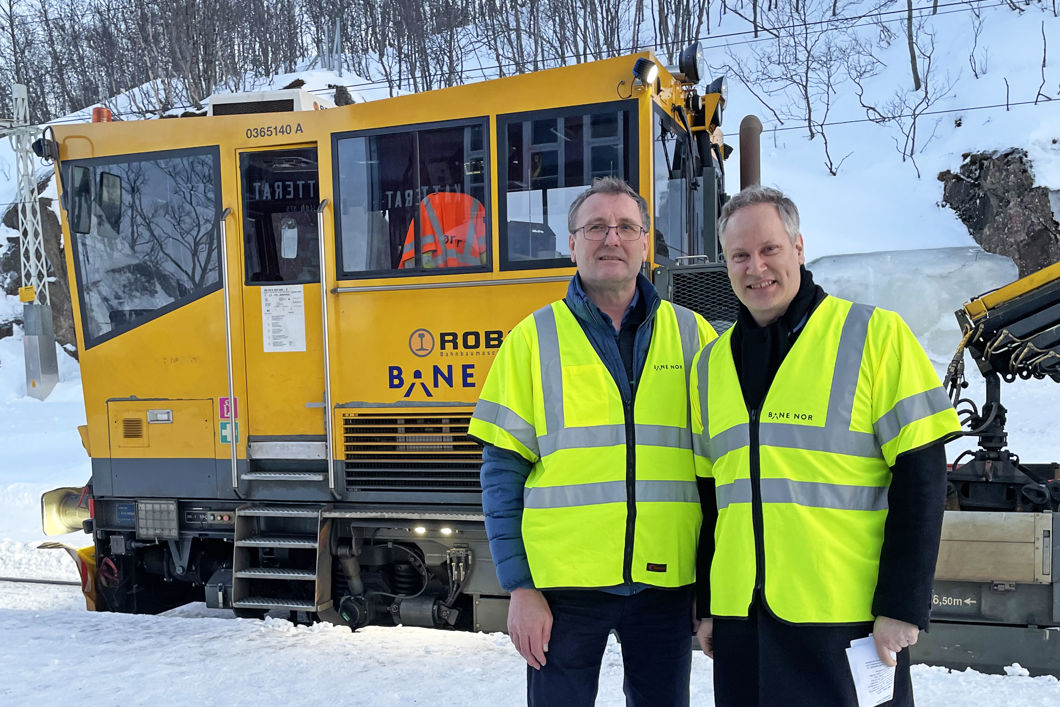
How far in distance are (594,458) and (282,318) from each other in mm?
3267

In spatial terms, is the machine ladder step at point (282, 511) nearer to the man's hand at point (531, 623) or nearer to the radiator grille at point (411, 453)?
the radiator grille at point (411, 453)

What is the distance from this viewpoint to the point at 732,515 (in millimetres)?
2027

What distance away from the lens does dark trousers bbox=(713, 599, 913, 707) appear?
192 cm

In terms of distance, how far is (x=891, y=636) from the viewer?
186cm

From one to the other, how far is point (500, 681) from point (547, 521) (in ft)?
6.67

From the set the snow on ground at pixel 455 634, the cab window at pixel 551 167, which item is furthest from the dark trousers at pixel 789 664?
the cab window at pixel 551 167

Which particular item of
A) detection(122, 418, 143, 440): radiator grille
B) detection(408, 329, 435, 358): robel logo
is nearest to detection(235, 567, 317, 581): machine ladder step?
detection(122, 418, 143, 440): radiator grille

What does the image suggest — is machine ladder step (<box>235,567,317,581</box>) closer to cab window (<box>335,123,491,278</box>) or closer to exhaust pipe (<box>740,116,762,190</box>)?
cab window (<box>335,123,491,278</box>)

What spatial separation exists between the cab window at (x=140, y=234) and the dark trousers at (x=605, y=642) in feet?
12.1

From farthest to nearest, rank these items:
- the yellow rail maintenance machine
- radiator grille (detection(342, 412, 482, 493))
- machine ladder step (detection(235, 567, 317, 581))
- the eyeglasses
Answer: machine ladder step (detection(235, 567, 317, 581)), radiator grille (detection(342, 412, 482, 493)), the yellow rail maintenance machine, the eyeglasses

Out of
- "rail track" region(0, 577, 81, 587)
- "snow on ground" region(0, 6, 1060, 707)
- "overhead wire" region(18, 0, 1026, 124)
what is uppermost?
"overhead wire" region(18, 0, 1026, 124)

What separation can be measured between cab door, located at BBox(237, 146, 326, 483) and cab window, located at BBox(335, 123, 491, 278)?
283mm

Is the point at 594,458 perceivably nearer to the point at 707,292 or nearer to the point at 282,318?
the point at 707,292

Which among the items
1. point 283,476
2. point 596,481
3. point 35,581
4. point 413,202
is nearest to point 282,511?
point 283,476
